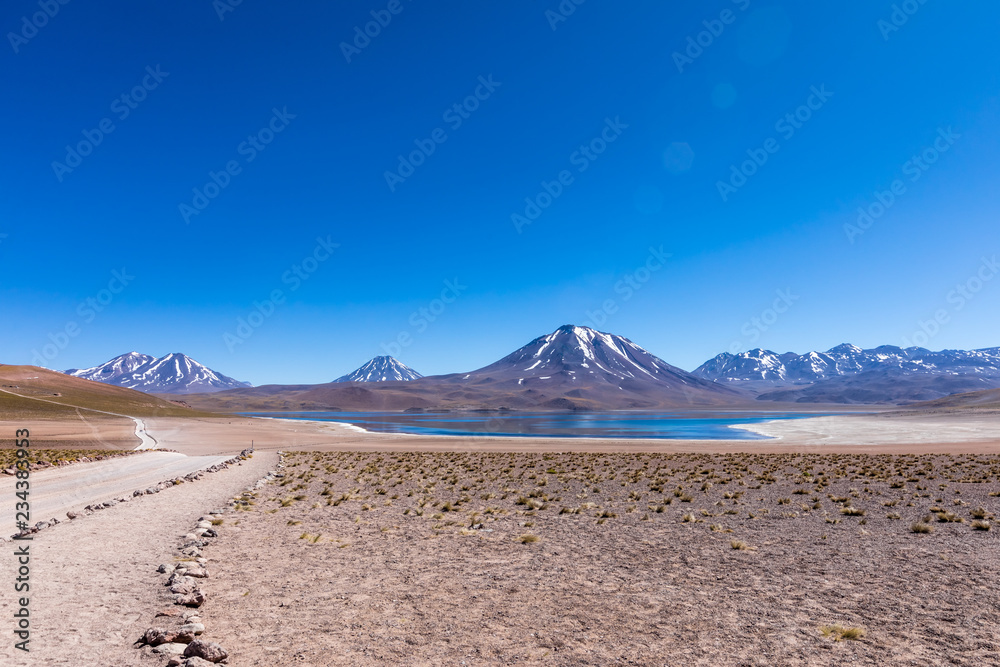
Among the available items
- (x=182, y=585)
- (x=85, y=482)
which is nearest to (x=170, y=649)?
(x=182, y=585)

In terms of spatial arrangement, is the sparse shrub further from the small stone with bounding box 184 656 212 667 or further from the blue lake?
the blue lake

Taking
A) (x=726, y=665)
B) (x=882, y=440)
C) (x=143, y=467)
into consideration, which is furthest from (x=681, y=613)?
(x=882, y=440)

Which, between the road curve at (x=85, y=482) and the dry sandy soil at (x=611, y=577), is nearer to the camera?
the dry sandy soil at (x=611, y=577)

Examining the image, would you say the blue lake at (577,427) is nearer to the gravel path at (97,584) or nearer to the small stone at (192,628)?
the gravel path at (97,584)

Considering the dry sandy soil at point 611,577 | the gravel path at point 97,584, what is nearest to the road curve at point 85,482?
the gravel path at point 97,584

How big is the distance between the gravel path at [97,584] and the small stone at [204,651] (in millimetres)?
306

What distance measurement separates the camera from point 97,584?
8688 mm

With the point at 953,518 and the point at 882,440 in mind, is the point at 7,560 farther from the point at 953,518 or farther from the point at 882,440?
the point at 882,440

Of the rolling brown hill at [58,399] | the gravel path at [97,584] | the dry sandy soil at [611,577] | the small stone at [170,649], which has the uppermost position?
the rolling brown hill at [58,399]

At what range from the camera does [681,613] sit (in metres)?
8.00

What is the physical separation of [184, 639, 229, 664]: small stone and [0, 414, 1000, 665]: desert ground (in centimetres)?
24

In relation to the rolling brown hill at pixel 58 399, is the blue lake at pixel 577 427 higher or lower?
lower

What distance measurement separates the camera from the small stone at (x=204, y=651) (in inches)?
239

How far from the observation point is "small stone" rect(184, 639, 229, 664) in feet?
19.9
